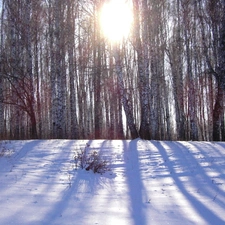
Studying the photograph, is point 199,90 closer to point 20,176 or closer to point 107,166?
point 107,166

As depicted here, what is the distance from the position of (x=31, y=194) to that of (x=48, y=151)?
12.8ft

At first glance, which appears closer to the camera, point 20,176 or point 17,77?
point 20,176

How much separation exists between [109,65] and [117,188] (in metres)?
10.4

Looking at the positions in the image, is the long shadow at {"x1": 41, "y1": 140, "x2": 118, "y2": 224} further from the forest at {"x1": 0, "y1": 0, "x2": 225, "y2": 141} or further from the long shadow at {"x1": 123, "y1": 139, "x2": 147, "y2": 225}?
the forest at {"x1": 0, "y1": 0, "x2": 225, "y2": 141}

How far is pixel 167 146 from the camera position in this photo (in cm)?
899

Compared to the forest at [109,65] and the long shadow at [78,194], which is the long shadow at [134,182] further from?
the forest at [109,65]

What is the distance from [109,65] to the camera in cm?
1460

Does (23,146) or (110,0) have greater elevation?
(110,0)

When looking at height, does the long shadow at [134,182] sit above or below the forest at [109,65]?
below

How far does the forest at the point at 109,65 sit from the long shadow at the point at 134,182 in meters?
3.56

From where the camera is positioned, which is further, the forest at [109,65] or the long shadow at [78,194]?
the forest at [109,65]

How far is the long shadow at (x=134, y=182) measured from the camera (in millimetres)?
3455

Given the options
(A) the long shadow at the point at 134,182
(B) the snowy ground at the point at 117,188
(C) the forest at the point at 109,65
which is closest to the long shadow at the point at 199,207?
(B) the snowy ground at the point at 117,188

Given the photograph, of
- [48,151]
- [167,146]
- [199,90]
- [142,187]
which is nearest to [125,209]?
[142,187]
